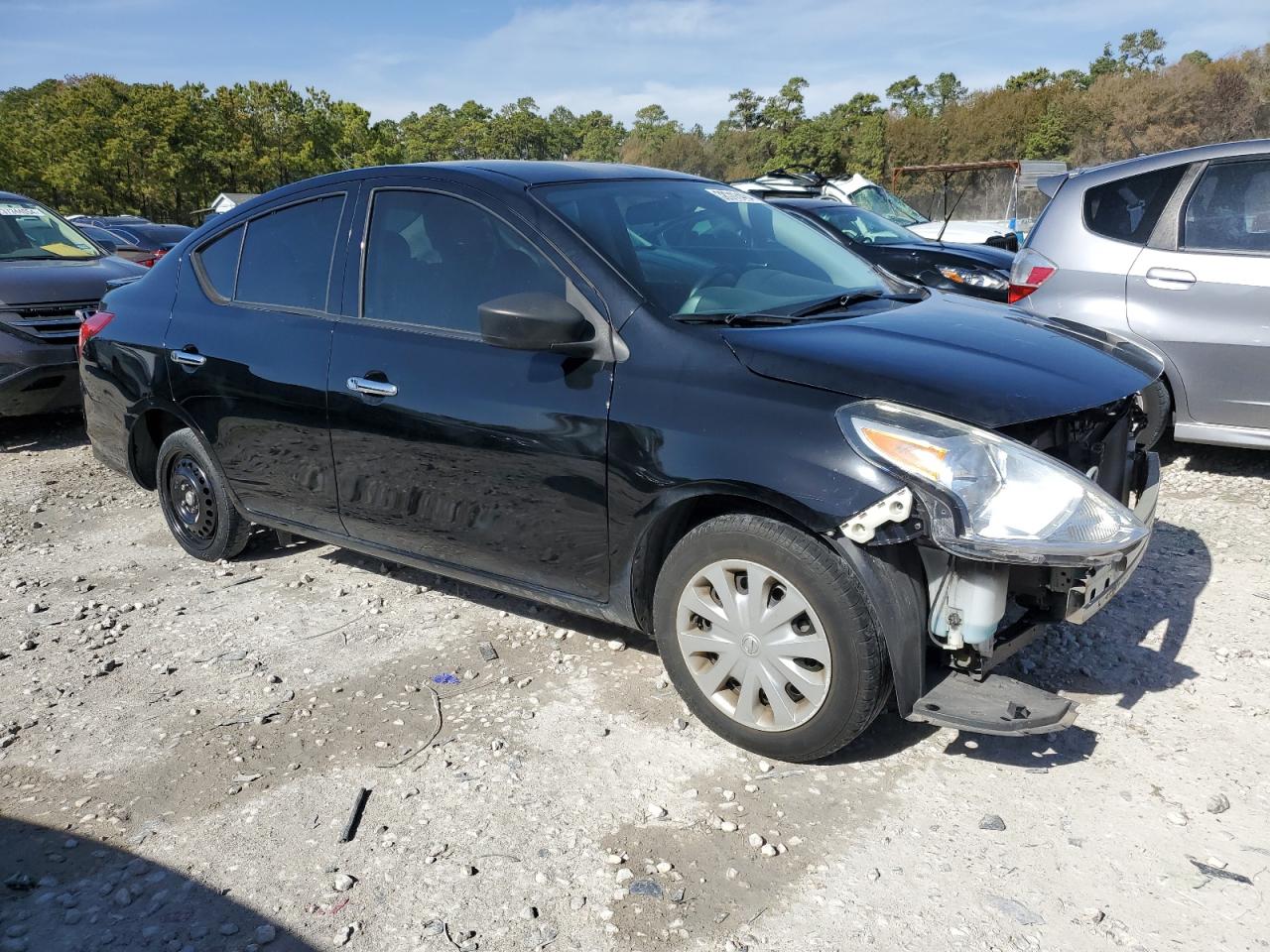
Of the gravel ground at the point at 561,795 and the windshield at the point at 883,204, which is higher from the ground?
the windshield at the point at 883,204

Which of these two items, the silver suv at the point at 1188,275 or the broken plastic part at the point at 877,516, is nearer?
the broken plastic part at the point at 877,516

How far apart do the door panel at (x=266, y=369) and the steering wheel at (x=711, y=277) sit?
4.97ft

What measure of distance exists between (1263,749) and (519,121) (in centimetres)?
13112

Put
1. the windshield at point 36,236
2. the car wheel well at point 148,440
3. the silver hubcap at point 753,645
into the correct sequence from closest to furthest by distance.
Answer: the silver hubcap at point 753,645
the car wheel well at point 148,440
the windshield at point 36,236

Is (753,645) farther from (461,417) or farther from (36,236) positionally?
(36,236)

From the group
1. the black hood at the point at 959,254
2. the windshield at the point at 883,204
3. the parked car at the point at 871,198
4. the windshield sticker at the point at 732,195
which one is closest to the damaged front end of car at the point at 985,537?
the windshield sticker at the point at 732,195

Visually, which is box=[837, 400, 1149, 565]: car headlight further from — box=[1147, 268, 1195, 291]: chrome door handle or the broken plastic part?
box=[1147, 268, 1195, 291]: chrome door handle

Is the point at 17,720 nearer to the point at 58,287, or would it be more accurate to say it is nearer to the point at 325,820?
the point at 325,820

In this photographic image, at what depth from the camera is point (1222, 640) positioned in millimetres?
3758

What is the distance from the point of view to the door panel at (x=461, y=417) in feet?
10.8

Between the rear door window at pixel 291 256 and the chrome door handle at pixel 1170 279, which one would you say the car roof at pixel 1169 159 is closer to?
the chrome door handle at pixel 1170 279

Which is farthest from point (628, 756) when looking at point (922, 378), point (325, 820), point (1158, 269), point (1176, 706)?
point (1158, 269)

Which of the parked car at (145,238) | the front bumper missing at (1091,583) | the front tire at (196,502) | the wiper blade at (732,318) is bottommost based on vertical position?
the front tire at (196,502)

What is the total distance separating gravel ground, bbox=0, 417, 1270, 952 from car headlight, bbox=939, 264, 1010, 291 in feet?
13.9
